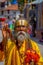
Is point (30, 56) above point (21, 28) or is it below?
below

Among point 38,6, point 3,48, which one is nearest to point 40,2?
point 38,6

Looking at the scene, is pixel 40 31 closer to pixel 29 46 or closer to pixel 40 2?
pixel 40 2

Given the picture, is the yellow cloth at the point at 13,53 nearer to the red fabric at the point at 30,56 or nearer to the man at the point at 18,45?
the man at the point at 18,45

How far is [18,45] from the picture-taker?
136 inches

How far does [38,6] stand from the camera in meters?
21.8

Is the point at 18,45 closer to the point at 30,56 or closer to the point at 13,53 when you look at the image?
the point at 13,53

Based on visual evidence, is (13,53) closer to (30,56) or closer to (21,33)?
(21,33)

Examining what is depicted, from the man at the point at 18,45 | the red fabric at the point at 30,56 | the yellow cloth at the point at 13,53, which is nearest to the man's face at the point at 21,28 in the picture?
the man at the point at 18,45

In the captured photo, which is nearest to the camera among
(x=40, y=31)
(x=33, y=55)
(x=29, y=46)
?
(x=33, y=55)

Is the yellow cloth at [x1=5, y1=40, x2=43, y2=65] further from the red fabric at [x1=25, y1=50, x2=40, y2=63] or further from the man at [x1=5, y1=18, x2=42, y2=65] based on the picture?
the red fabric at [x1=25, y1=50, x2=40, y2=63]

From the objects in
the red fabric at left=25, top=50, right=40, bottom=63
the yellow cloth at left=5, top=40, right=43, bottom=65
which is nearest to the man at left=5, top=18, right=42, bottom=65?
the yellow cloth at left=5, top=40, right=43, bottom=65

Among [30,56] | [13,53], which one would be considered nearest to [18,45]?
[13,53]

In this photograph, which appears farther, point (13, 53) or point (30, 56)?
point (13, 53)

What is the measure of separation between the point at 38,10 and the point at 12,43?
61.1 feet
